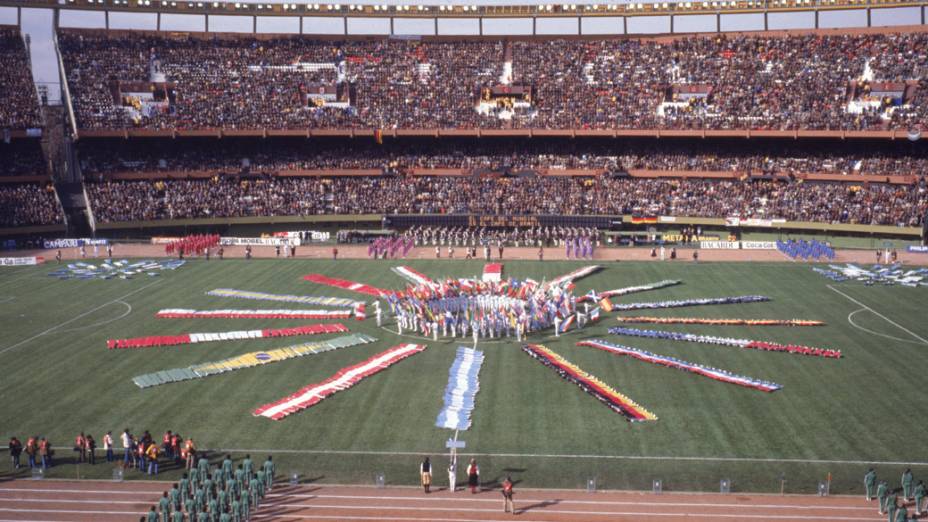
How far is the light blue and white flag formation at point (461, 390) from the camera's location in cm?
3238

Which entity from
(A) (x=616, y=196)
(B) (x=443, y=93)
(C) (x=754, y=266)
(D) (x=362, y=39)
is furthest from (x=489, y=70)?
(C) (x=754, y=266)

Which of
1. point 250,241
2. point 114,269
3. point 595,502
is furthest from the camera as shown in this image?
point 250,241

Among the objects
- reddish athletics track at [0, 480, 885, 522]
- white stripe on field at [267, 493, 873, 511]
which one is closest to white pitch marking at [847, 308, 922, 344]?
reddish athletics track at [0, 480, 885, 522]

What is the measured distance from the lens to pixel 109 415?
1312 inches

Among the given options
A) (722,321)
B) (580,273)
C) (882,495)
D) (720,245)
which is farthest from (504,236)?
(882,495)

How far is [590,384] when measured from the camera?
36.3 metres

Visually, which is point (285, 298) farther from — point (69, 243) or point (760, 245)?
point (760, 245)

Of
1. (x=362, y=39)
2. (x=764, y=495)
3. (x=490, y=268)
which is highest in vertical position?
(x=362, y=39)

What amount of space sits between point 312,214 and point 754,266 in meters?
39.9

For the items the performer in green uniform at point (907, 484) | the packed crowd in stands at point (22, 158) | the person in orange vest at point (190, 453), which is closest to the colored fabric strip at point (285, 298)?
the person in orange vest at point (190, 453)

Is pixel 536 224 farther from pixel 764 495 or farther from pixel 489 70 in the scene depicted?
pixel 764 495

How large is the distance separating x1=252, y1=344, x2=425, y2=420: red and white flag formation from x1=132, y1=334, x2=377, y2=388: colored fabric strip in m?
2.87

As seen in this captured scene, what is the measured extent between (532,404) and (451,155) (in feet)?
186

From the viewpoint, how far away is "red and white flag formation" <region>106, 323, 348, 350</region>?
43438mm
